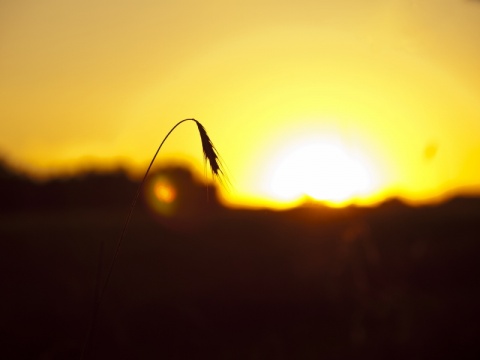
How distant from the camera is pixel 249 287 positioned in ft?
37.7

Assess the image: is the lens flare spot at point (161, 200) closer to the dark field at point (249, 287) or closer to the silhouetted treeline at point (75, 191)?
the silhouetted treeline at point (75, 191)

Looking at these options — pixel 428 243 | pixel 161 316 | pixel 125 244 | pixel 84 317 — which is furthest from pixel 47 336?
pixel 428 243

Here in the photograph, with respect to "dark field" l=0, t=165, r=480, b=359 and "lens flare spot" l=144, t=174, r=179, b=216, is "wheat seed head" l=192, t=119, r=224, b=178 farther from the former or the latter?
"lens flare spot" l=144, t=174, r=179, b=216

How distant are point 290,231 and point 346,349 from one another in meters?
7.51

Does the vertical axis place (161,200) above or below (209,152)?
above

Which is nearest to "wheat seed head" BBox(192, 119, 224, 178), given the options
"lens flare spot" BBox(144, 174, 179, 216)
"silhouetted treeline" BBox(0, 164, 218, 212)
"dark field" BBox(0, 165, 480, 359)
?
"dark field" BBox(0, 165, 480, 359)

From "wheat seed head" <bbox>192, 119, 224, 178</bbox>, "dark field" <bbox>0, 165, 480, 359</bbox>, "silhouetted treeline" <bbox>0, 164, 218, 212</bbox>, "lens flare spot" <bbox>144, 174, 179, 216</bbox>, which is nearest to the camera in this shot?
"wheat seed head" <bbox>192, 119, 224, 178</bbox>

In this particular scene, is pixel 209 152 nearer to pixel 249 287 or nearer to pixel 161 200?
pixel 249 287

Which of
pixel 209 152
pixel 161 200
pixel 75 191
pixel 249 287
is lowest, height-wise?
pixel 209 152

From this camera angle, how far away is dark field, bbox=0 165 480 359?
727 cm

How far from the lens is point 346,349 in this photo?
7.68 metres

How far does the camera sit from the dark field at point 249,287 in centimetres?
727

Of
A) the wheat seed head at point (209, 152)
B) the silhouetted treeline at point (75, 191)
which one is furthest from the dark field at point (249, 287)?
the silhouetted treeline at point (75, 191)

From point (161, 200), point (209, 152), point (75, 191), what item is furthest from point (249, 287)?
point (75, 191)
